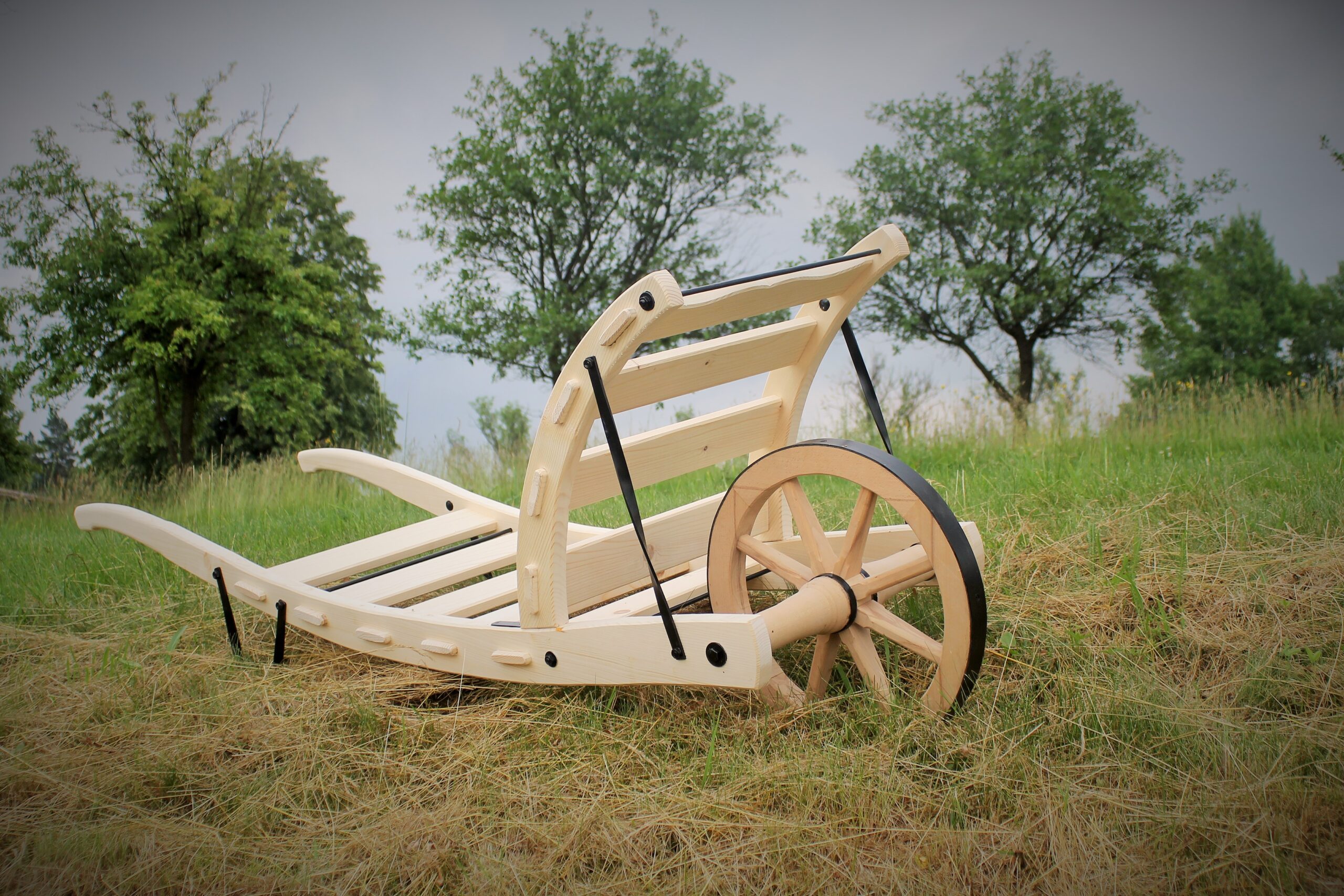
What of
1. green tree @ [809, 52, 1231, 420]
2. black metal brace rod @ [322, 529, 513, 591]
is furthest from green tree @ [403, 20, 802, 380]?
black metal brace rod @ [322, 529, 513, 591]

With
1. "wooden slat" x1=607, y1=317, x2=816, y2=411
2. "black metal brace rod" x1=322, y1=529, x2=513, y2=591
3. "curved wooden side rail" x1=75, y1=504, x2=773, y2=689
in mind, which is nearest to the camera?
"curved wooden side rail" x1=75, y1=504, x2=773, y2=689

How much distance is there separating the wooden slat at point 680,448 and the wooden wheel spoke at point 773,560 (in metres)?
0.29

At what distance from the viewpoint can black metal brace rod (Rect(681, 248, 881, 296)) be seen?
6.03 feet

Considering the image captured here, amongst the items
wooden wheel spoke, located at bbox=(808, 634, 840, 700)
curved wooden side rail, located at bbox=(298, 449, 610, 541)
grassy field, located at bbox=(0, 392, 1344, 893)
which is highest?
curved wooden side rail, located at bbox=(298, 449, 610, 541)

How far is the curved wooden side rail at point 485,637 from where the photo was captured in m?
1.83

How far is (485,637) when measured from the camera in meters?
2.32

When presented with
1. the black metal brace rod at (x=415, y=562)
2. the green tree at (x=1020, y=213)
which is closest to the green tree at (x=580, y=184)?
the green tree at (x=1020, y=213)

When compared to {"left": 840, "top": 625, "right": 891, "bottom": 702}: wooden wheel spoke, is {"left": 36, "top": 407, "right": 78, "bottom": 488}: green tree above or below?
above

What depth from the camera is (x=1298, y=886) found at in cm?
157

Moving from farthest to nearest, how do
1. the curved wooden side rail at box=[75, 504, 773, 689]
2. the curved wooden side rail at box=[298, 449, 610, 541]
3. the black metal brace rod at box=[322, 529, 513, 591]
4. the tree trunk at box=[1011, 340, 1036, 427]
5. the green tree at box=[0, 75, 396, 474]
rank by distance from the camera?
the tree trunk at box=[1011, 340, 1036, 427] < the green tree at box=[0, 75, 396, 474] < the curved wooden side rail at box=[298, 449, 610, 541] < the black metal brace rod at box=[322, 529, 513, 591] < the curved wooden side rail at box=[75, 504, 773, 689]

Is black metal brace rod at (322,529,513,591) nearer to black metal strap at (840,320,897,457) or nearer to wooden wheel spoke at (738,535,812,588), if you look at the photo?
wooden wheel spoke at (738,535,812,588)

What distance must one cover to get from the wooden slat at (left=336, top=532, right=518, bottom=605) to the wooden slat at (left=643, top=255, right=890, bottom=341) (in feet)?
4.17

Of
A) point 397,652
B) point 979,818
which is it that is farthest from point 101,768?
point 979,818

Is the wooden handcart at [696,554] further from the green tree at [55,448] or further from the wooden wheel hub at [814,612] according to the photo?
the green tree at [55,448]
